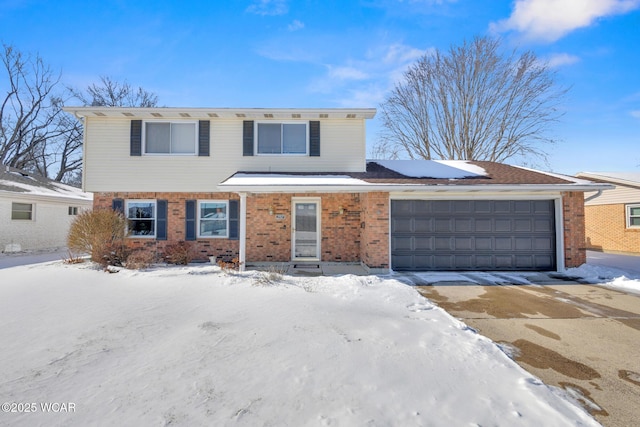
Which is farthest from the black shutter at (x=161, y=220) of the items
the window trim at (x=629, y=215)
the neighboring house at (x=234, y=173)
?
the window trim at (x=629, y=215)

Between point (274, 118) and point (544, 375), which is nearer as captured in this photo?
point (544, 375)

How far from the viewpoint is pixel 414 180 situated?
342 inches

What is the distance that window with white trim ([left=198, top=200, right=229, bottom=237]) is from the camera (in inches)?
A: 392

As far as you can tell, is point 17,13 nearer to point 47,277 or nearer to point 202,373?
point 47,277

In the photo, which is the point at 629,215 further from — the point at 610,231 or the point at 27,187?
the point at 27,187

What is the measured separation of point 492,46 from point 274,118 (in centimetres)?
1836

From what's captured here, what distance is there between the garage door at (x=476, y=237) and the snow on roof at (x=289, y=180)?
1762 millimetres

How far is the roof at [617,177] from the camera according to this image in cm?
1299

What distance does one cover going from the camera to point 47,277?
6.83 meters

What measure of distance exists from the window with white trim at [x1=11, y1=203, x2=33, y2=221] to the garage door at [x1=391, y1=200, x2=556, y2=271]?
15564mm

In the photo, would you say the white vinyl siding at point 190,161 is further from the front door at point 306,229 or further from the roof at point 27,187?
the roof at point 27,187

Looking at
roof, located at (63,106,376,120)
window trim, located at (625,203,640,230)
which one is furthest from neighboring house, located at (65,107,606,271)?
window trim, located at (625,203,640,230)

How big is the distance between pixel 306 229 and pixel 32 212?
12.9m

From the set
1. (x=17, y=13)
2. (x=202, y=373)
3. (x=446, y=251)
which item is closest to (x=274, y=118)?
(x=446, y=251)
